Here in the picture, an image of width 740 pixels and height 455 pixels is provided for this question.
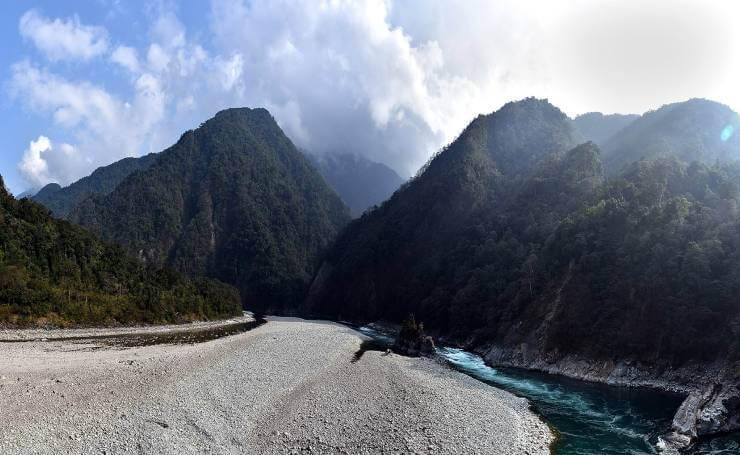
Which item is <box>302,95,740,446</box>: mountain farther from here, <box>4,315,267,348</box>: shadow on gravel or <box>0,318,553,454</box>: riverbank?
<box>4,315,267,348</box>: shadow on gravel

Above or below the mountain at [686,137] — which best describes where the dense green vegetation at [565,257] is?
below

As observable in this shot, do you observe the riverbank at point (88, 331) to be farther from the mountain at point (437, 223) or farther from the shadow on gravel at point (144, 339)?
the mountain at point (437, 223)

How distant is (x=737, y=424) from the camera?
30.1 m

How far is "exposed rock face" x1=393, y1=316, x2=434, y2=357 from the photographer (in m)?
63.7

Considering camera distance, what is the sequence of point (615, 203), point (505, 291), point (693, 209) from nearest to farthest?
point (693, 209), point (615, 203), point (505, 291)

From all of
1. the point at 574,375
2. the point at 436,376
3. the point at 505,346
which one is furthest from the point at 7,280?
the point at 574,375

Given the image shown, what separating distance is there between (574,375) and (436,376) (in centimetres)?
1649

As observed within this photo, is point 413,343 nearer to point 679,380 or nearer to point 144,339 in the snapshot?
point 679,380

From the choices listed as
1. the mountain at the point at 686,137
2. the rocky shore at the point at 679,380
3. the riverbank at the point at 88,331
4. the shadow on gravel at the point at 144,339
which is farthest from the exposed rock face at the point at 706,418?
the mountain at the point at 686,137

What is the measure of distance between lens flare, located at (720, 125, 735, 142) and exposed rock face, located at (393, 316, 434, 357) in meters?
117

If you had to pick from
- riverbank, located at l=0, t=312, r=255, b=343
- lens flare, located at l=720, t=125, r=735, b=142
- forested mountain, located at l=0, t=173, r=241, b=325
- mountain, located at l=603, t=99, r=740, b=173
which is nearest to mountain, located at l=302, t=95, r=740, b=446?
mountain, located at l=603, t=99, r=740, b=173

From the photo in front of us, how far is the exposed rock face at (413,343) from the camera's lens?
209 feet

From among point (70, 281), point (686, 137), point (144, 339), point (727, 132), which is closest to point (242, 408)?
point (144, 339)

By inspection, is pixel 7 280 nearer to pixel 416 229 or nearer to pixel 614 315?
pixel 614 315
